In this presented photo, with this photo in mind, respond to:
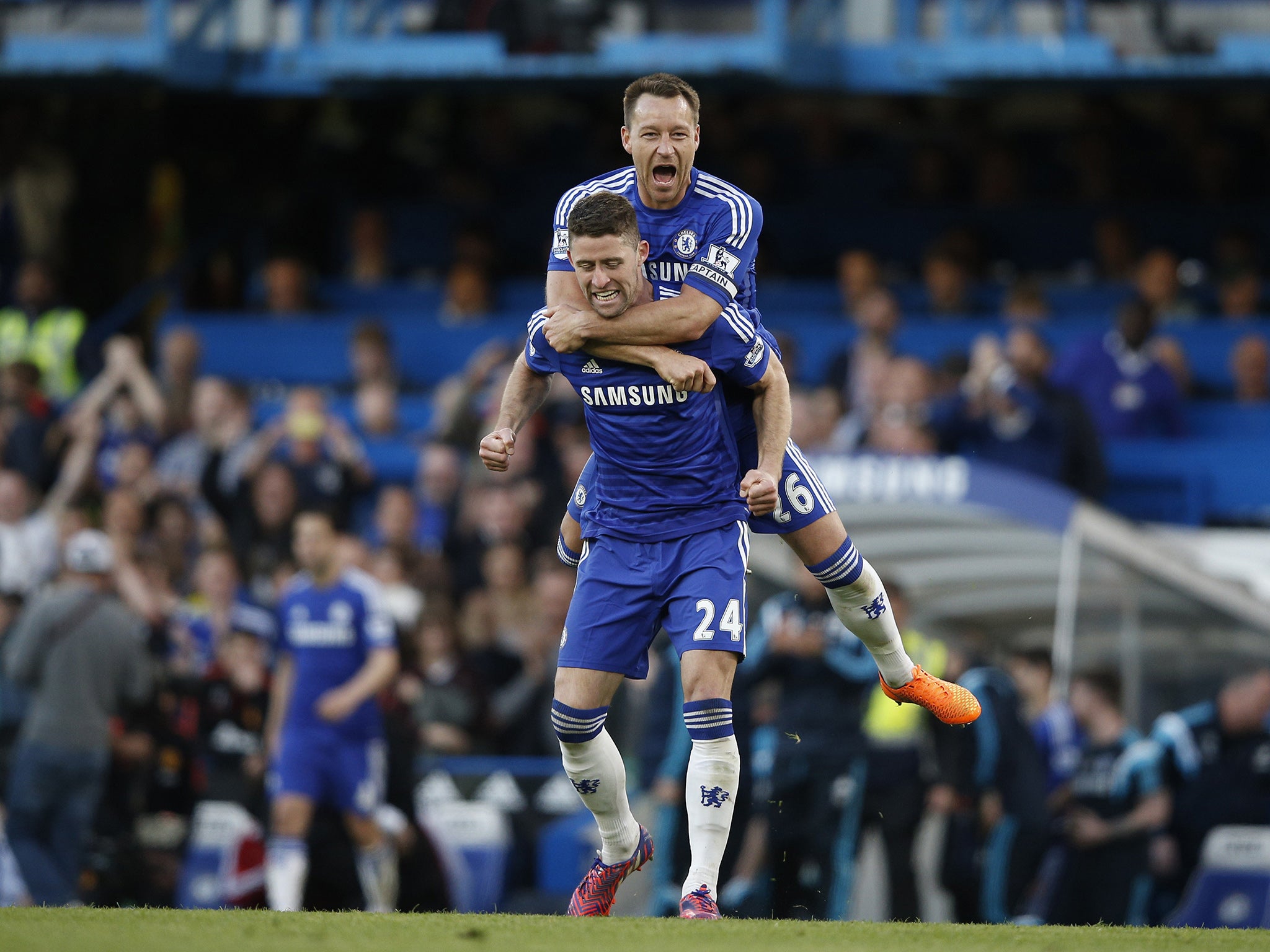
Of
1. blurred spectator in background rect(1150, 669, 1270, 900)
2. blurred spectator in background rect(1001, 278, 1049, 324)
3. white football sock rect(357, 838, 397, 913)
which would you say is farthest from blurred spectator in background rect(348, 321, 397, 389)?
blurred spectator in background rect(1150, 669, 1270, 900)

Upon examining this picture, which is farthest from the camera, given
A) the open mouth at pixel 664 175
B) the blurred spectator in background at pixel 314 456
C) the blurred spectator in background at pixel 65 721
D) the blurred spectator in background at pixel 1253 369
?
the blurred spectator in background at pixel 1253 369

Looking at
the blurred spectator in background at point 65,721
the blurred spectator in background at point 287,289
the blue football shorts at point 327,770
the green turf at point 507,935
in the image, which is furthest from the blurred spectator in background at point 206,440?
the green turf at point 507,935

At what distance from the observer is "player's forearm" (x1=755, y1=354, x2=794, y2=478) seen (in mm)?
6676

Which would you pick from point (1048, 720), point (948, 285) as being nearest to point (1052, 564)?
point (1048, 720)

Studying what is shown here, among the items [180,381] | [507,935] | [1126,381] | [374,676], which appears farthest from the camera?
[180,381]

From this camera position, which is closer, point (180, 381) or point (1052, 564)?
point (1052, 564)

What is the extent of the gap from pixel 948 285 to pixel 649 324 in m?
8.45

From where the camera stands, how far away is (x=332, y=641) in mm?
11469

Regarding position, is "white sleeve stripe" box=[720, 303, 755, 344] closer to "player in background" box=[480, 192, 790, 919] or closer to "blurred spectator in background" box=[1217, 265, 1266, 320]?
"player in background" box=[480, 192, 790, 919]

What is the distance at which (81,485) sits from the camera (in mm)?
14344

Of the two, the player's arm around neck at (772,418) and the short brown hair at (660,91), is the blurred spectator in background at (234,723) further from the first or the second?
the short brown hair at (660,91)

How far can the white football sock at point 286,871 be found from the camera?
11.1 meters

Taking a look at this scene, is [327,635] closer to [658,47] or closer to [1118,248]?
[658,47]

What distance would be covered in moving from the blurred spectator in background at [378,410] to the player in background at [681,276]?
25.2ft
